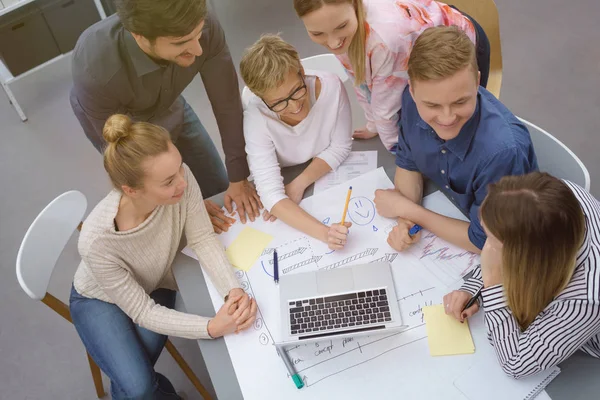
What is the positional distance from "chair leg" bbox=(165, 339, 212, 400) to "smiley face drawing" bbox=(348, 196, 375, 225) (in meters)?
0.78

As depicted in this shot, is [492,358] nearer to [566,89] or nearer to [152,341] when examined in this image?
[152,341]

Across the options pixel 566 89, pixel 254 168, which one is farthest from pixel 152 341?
pixel 566 89

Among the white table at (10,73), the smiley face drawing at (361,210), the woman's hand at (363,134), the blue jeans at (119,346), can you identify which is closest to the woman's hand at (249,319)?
the smiley face drawing at (361,210)

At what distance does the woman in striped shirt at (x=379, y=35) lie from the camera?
1341mm

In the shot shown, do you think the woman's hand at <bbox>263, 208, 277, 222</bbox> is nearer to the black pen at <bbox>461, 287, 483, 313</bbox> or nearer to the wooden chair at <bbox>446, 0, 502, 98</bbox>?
the black pen at <bbox>461, 287, 483, 313</bbox>

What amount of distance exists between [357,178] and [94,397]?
1372 millimetres

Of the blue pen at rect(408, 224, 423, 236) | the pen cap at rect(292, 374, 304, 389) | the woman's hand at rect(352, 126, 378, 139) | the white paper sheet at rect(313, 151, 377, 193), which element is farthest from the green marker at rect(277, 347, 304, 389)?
the woman's hand at rect(352, 126, 378, 139)

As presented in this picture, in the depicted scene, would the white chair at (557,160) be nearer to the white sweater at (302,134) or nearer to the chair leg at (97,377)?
the white sweater at (302,134)

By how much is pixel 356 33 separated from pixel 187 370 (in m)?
1.23

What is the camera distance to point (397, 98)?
1468 mm

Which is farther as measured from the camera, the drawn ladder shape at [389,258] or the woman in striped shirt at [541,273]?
the drawn ladder shape at [389,258]

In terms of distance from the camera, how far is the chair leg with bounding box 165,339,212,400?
173 cm

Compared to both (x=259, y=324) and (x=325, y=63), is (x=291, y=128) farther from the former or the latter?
(x=259, y=324)

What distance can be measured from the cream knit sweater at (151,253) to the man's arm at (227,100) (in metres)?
0.25
